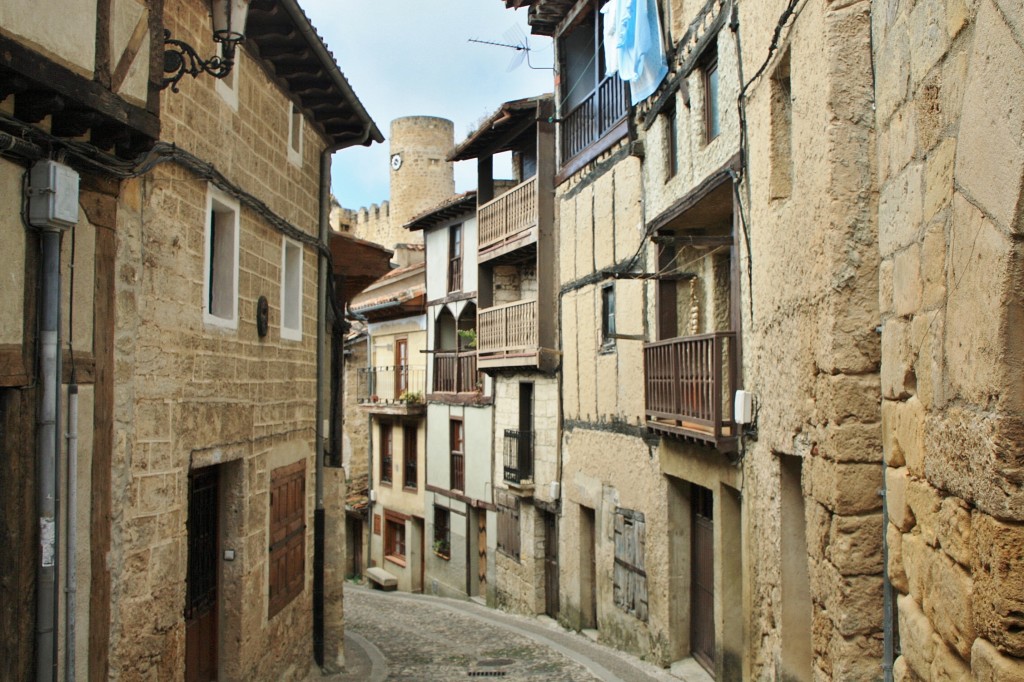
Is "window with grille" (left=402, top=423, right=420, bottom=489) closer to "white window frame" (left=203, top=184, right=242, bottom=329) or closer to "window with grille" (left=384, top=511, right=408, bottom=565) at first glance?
"window with grille" (left=384, top=511, right=408, bottom=565)

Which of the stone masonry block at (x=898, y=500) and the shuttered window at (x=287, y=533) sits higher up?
the stone masonry block at (x=898, y=500)

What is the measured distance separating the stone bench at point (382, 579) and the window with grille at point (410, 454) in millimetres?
2247

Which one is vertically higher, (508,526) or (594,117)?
(594,117)

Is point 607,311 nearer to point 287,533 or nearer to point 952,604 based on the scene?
point 287,533

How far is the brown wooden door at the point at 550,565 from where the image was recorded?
16.3 metres

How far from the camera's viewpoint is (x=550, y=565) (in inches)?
651

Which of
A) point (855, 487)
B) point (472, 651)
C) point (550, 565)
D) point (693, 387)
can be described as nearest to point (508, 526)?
point (550, 565)

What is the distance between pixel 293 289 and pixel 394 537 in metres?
15.4

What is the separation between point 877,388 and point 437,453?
56.4 feet

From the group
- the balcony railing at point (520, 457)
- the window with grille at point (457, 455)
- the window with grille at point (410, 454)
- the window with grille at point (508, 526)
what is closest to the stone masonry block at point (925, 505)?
the balcony railing at point (520, 457)

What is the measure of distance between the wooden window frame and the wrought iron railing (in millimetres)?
14913

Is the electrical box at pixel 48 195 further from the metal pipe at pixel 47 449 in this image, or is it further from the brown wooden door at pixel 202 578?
the brown wooden door at pixel 202 578

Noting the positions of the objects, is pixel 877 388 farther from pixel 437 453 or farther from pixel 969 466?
pixel 437 453

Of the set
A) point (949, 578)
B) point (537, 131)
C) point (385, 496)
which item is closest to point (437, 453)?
point (385, 496)
